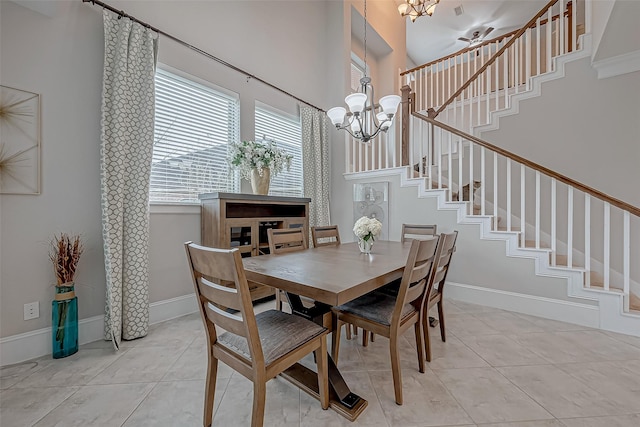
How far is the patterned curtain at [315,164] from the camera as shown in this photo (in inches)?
160

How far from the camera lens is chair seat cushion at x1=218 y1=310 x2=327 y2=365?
116 centimetres

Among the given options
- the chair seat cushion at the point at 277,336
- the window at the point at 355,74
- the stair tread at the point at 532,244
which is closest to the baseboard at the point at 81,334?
the chair seat cushion at the point at 277,336

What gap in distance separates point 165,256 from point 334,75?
3.89 m

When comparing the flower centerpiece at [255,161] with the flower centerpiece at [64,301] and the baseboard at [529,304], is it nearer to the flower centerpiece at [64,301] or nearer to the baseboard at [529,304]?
the flower centerpiece at [64,301]

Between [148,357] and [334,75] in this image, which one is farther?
[334,75]

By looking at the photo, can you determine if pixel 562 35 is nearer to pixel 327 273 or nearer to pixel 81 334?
pixel 327 273

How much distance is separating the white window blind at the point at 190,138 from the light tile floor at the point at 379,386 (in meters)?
1.48

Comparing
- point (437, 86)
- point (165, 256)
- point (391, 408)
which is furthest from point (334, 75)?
point (391, 408)

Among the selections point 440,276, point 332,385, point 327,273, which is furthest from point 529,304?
point 327,273

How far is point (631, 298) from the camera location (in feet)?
8.03

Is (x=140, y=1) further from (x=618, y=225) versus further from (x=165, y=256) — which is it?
(x=618, y=225)

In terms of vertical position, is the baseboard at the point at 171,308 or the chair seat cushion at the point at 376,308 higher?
the chair seat cushion at the point at 376,308

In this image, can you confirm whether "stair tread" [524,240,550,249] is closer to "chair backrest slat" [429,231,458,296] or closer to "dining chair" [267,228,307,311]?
"chair backrest slat" [429,231,458,296]

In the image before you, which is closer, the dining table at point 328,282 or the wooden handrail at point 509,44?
the dining table at point 328,282
